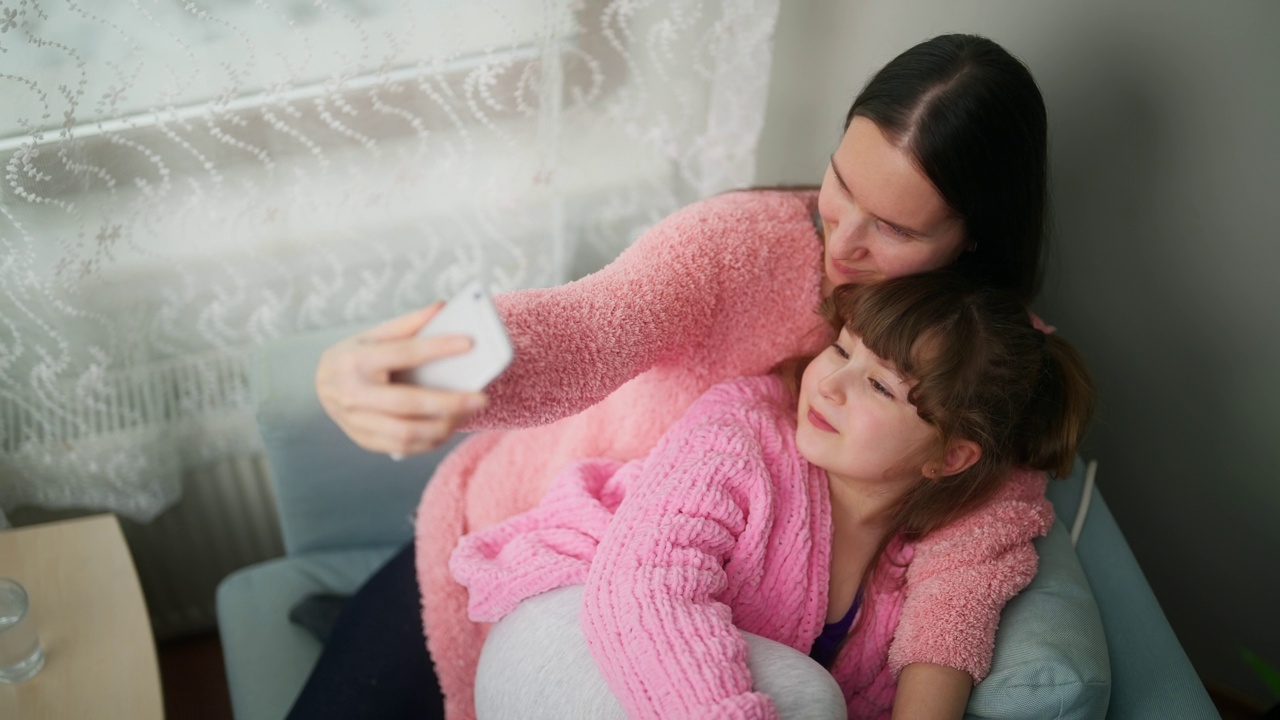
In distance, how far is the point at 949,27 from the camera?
1.27 m

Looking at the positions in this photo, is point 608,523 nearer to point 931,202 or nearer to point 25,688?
point 931,202

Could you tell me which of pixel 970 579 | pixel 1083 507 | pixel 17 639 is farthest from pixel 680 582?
pixel 17 639

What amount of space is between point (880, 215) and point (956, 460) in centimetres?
30

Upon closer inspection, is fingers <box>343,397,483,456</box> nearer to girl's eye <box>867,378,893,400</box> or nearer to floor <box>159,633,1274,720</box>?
girl's eye <box>867,378,893,400</box>

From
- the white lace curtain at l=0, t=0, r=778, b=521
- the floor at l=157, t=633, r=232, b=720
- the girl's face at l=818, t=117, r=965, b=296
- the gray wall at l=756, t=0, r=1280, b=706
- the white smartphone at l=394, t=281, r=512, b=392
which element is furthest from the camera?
the floor at l=157, t=633, r=232, b=720

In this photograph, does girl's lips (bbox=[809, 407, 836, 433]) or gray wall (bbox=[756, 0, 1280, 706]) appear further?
gray wall (bbox=[756, 0, 1280, 706])

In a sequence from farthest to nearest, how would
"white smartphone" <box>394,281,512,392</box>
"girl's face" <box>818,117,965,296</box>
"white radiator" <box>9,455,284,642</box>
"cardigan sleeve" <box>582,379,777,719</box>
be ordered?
"white radiator" <box>9,455,284,642</box>
"girl's face" <box>818,117,965,296</box>
"cardigan sleeve" <box>582,379,777,719</box>
"white smartphone" <box>394,281,512,392</box>

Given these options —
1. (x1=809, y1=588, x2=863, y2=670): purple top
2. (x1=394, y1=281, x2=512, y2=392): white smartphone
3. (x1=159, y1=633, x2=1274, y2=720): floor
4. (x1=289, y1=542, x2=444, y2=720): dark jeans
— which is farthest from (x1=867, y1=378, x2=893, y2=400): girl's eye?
(x1=159, y1=633, x2=1274, y2=720): floor

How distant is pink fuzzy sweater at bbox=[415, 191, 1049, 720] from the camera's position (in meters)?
0.86

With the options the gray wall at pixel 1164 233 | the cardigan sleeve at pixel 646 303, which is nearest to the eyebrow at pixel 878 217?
the cardigan sleeve at pixel 646 303

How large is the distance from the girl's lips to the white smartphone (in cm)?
45

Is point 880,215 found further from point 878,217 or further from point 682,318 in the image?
point 682,318

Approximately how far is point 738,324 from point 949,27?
574 millimetres

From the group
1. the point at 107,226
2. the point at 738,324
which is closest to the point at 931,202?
the point at 738,324
